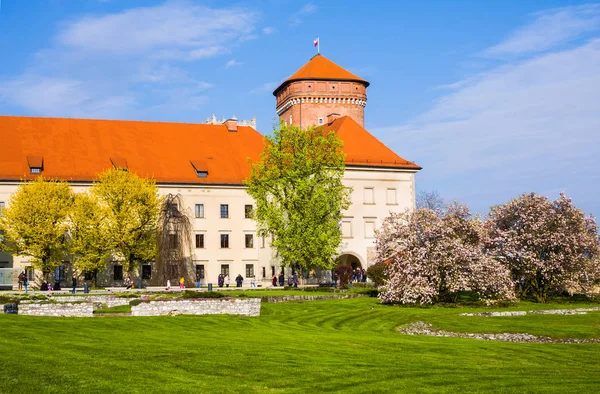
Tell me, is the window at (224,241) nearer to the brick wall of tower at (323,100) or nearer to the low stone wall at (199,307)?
the brick wall of tower at (323,100)

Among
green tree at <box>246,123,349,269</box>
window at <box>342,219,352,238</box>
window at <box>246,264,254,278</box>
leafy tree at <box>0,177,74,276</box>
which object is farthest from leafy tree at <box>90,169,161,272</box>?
window at <box>342,219,352,238</box>

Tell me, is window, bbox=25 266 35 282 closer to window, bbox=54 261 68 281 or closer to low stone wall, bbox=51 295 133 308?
window, bbox=54 261 68 281

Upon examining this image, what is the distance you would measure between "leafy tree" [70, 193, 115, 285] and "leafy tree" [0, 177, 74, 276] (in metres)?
1.04

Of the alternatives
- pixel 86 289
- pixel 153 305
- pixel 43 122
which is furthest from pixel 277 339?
pixel 43 122

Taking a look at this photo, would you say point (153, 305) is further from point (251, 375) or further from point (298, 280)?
point (298, 280)

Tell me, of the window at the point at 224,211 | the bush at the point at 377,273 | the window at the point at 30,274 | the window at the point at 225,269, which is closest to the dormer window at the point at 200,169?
the window at the point at 224,211

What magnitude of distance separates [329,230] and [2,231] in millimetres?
26168

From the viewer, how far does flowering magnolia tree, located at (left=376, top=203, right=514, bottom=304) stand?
44.2 meters

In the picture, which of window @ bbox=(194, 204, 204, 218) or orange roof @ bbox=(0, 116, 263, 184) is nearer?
orange roof @ bbox=(0, 116, 263, 184)

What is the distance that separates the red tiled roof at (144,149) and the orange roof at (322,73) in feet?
21.3

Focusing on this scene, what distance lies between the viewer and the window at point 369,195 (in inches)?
2741

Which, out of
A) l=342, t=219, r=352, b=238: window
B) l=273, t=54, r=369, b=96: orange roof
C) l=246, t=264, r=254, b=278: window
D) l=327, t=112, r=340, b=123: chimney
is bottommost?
l=246, t=264, r=254, b=278: window

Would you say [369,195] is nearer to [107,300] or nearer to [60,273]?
[60,273]

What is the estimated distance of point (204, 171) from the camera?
6900cm
